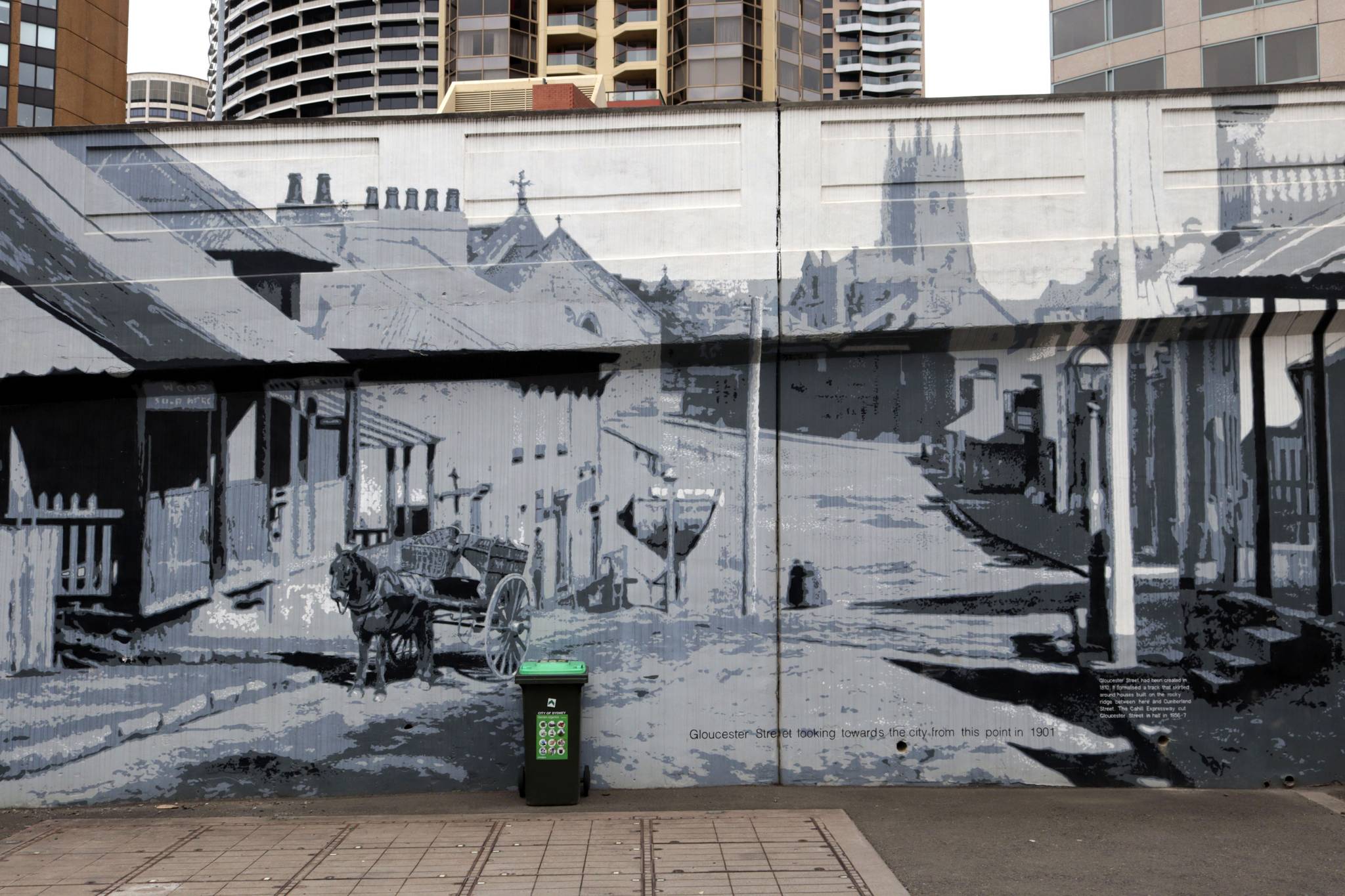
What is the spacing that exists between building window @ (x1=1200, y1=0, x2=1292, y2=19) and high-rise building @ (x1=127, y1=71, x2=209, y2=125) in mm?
117215

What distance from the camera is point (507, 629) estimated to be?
9328 mm

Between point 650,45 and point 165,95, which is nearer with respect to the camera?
point 650,45

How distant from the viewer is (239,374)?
9438 mm

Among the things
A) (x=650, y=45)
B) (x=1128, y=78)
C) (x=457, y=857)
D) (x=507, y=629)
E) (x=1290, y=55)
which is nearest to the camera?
(x=457, y=857)

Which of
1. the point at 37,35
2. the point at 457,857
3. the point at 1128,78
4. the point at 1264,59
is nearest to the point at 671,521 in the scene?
the point at 457,857

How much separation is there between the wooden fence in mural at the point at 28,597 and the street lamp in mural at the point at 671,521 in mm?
4666

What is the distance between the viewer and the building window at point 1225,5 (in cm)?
3253

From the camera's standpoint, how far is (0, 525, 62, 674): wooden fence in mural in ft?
30.5

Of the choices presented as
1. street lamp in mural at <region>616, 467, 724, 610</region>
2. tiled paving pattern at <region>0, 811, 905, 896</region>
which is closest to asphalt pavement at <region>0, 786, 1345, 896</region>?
tiled paving pattern at <region>0, 811, 905, 896</region>

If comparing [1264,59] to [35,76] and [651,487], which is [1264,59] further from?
[35,76]

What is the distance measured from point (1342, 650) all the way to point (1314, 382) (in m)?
2.17

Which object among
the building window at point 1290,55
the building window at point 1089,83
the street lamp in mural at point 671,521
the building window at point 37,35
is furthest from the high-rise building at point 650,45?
the street lamp in mural at point 671,521

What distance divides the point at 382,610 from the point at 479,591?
0.80m

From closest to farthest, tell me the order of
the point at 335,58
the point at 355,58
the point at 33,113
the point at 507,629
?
the point at 507,629, the point at 33,113, the point at 355,58, the point at 335,58
